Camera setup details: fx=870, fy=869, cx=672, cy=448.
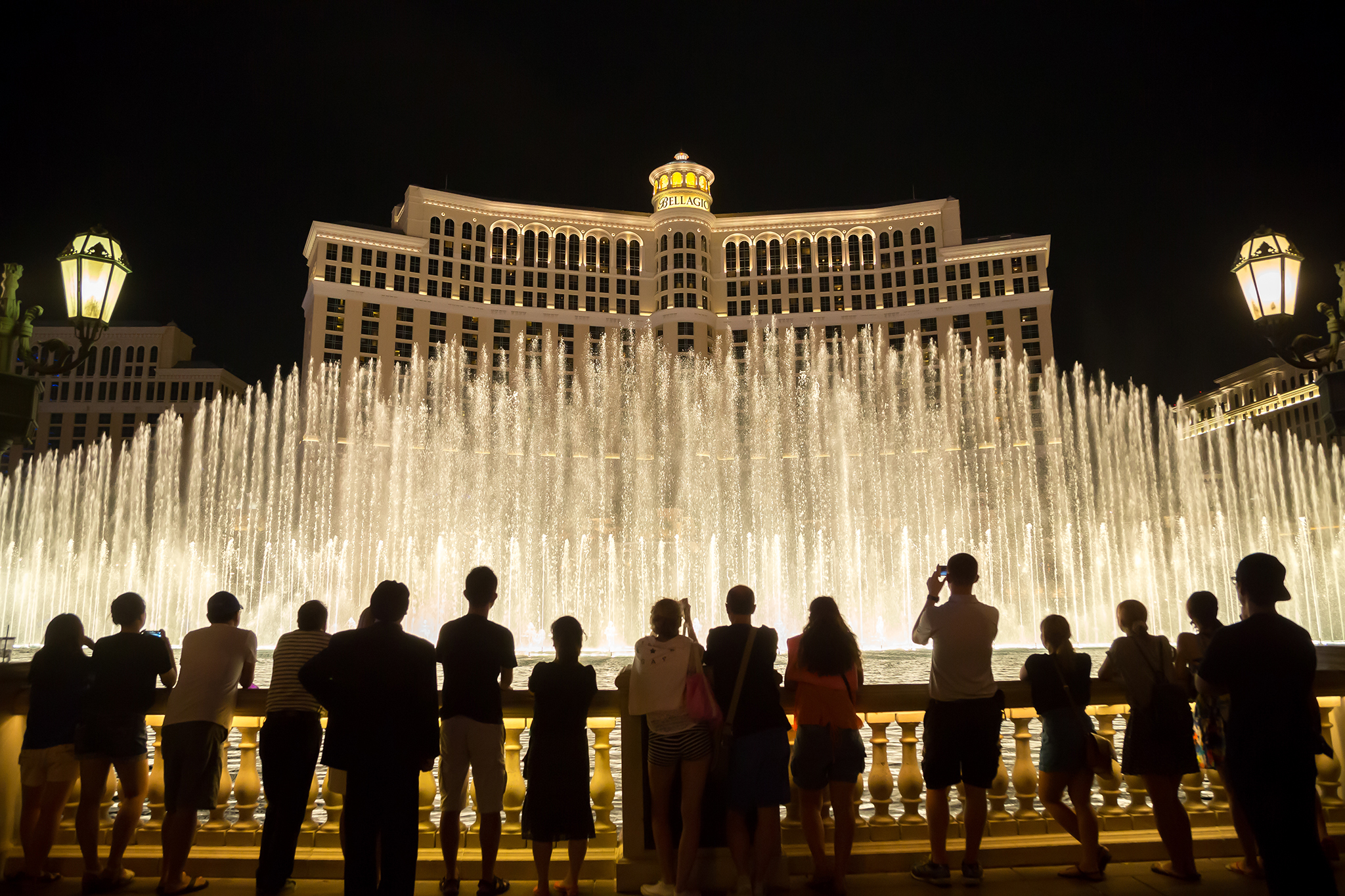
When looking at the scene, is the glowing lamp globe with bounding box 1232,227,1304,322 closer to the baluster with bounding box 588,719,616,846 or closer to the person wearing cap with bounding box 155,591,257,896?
the baluster with bounding box 588,719,616,846

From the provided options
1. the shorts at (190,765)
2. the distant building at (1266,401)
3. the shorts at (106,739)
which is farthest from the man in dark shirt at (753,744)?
the distant building at (1266,401)

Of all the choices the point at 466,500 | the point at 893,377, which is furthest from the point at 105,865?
the point at 893,377

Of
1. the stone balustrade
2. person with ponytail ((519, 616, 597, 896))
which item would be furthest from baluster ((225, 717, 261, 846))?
person with ponytail ((519, 616, 597, 896))

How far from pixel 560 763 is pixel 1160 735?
3.22 metres

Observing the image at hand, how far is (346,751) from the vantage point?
397cm

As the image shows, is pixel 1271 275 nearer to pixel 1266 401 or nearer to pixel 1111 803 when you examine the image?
pixel 1111 803

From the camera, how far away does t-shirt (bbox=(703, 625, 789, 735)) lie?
179 inches

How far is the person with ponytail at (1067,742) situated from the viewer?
4.69m

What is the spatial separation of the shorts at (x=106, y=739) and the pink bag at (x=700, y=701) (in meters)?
3.00

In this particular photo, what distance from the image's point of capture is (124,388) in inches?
3376

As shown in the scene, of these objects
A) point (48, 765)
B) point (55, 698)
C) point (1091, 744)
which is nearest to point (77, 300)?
point (55, 698)

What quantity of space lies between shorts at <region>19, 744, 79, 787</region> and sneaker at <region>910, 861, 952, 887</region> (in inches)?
182

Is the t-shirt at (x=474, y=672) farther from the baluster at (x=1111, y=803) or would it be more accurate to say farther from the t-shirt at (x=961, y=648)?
the baluster at (x=1111, y=803)

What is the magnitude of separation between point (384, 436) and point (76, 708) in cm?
5887
